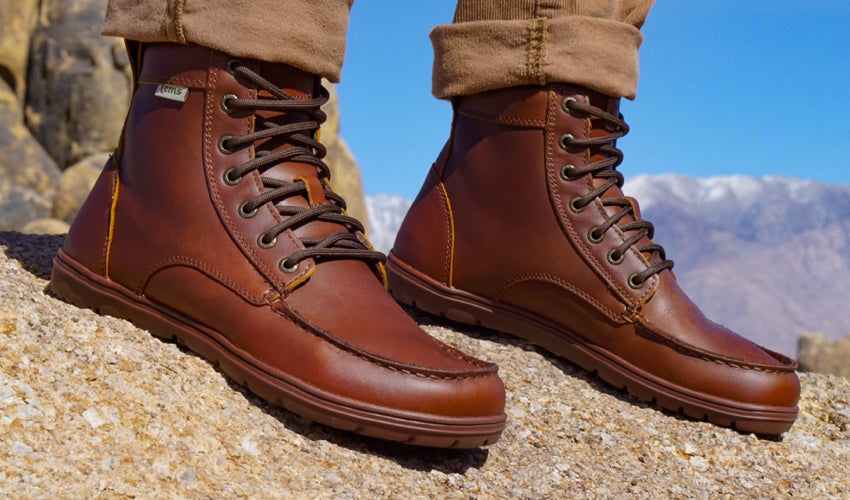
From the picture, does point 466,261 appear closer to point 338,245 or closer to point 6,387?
point 338,245

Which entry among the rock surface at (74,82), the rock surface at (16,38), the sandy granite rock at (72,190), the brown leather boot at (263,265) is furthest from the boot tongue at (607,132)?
the rock surface at (16,38)

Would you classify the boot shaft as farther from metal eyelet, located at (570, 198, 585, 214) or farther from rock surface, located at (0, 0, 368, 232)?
rock surface, located at (0, 0, 368, 232)

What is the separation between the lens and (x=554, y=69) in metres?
2.03

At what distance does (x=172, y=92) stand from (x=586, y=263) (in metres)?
1.10

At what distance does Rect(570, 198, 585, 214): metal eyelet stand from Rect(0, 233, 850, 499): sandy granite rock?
1.53ft

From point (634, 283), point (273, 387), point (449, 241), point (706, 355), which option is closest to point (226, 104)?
point (273, 387)

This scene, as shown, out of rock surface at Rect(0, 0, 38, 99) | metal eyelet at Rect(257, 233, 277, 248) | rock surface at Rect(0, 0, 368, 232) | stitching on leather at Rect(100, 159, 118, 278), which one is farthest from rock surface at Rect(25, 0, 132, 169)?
metal eyelet at Rect(257, 233, 277, 248)

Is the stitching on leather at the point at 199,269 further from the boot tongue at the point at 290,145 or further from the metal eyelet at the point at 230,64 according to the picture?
the metal eyelet at the point at 230,64

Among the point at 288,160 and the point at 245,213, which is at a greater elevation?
the point at 288,160

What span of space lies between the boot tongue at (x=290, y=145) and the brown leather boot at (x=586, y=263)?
0.55 meters

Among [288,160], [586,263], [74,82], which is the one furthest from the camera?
[74,82]

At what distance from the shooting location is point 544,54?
6.65 ft

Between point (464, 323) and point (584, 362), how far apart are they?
1.28 feet

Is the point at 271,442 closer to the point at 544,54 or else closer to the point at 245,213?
the point at 245,213
